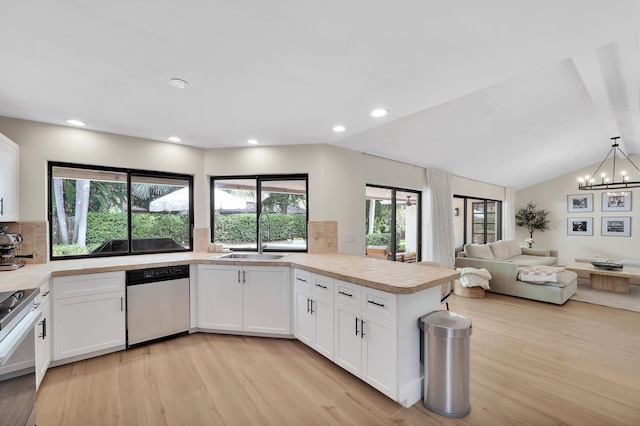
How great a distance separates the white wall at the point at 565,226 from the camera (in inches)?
276

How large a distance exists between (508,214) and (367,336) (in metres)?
7.92

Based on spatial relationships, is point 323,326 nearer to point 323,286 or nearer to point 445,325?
point 323,286

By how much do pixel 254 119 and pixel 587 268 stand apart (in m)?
6.37

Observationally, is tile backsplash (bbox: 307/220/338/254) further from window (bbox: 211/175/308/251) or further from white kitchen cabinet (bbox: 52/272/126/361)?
white kitchen cabinet (bbox: 52/272/126/361)

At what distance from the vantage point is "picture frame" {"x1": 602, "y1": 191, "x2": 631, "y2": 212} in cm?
707

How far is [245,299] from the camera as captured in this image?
9.89ft

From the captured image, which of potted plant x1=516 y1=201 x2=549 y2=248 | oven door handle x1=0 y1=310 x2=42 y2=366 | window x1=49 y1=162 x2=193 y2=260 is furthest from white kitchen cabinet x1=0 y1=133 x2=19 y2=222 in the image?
potted plant x1=516 y1=201 x2=549 y2=248

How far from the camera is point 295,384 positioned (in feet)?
7.32

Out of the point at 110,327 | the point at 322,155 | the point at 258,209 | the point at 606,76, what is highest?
the point at 606,76

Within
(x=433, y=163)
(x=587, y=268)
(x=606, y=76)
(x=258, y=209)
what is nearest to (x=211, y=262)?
(x=258, y=209)

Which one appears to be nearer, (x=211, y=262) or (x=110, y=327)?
(x=110, y=327)

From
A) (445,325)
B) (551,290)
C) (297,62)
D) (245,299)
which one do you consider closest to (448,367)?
(445,325)

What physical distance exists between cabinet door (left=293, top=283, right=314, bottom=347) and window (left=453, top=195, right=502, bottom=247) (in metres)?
4.99

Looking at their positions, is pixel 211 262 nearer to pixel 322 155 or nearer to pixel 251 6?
pixel 322 155
